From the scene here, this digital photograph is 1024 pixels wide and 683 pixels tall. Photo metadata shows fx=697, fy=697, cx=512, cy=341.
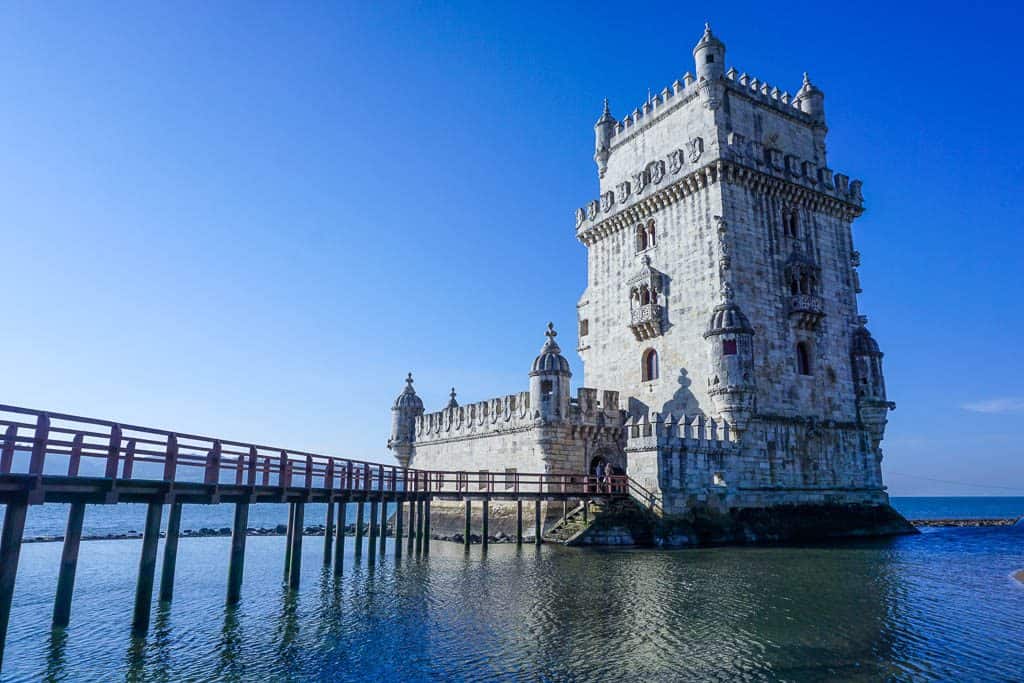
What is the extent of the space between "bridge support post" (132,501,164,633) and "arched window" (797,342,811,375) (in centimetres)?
2963

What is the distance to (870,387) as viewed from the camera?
1423 inches

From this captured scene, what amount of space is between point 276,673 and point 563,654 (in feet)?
15.7

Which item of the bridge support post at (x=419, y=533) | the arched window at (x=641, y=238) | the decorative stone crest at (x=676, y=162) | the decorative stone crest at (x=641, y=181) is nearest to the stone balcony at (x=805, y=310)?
the arched window at (x=641, y=238)

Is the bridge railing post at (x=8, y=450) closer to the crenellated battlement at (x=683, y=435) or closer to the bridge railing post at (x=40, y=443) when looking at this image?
the bridge railing post at (x=40, y=443)

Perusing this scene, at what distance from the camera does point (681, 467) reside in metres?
29.3

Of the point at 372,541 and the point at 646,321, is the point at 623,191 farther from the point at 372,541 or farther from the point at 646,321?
the point at 372,541

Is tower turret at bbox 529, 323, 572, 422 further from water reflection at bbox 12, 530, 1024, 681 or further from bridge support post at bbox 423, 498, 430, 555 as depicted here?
water reflection at bbox 12, 530, 1024, 681

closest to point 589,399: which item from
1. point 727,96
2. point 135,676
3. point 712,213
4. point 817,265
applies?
point 712,213

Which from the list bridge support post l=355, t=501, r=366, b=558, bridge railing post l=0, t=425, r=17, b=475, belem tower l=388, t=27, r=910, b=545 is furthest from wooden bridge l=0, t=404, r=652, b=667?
belem tower l=388, t=27, r=910, b=545

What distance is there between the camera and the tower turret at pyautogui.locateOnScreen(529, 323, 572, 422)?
32844 millimetres

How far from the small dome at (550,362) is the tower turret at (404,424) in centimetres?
1483

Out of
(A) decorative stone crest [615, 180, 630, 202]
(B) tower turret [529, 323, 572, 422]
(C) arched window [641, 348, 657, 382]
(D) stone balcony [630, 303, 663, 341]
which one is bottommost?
(B) tower turret [529, 323, 572, 422]

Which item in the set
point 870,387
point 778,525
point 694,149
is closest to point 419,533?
point 778,525

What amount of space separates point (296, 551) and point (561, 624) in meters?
9.32
